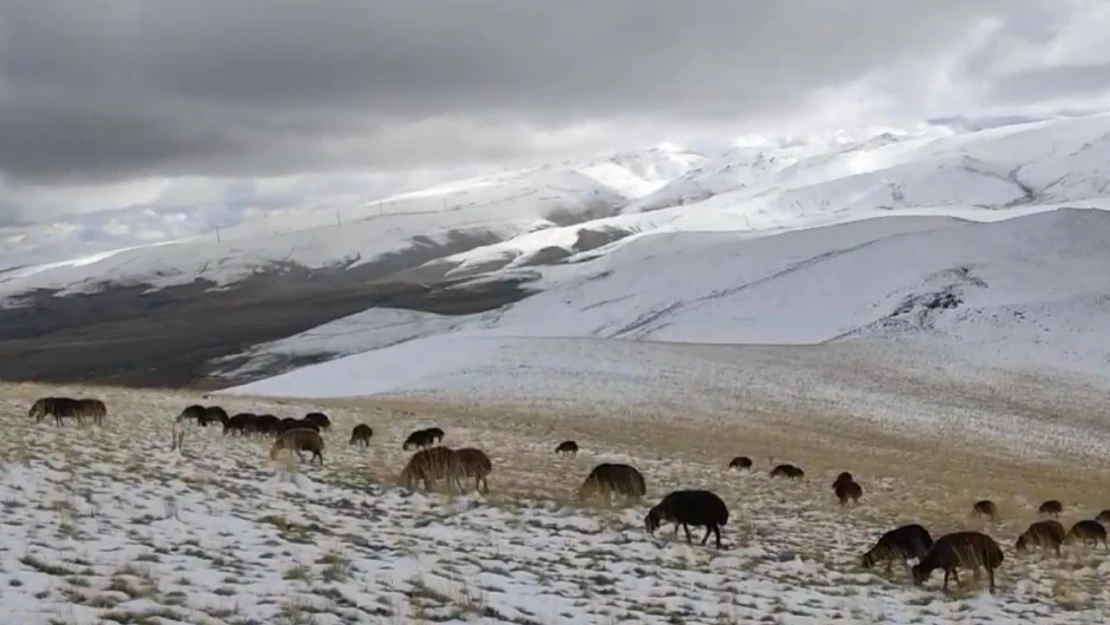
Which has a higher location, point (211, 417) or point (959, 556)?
point (211, 417)

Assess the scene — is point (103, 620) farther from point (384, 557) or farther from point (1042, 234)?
point (1042, 234)

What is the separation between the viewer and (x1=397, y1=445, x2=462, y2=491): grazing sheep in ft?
57.2

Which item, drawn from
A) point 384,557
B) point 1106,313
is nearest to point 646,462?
point 384,557

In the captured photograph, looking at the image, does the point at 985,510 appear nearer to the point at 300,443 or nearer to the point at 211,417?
the point at 300,443

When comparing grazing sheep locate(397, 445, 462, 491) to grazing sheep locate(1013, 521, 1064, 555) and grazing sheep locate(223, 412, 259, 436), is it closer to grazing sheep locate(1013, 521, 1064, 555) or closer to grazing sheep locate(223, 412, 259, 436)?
grazing sheep locate(223, 412, 259, 436)

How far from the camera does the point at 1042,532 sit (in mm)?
17922

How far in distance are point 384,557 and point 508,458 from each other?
12228mm

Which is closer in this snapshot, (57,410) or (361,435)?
(57,410)

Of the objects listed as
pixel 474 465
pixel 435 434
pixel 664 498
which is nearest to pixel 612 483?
pixel 664 498

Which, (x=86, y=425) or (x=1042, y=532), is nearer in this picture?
(x=1042, y=532)

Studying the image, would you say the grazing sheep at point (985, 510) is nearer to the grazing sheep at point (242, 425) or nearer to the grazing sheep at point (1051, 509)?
the grazing sheep at point (1051, 509)

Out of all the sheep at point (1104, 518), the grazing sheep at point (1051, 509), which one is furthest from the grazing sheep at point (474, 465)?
the grazing sheep at point (1051, 509)

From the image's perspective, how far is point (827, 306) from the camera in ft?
315

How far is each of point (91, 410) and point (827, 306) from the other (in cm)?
8328
